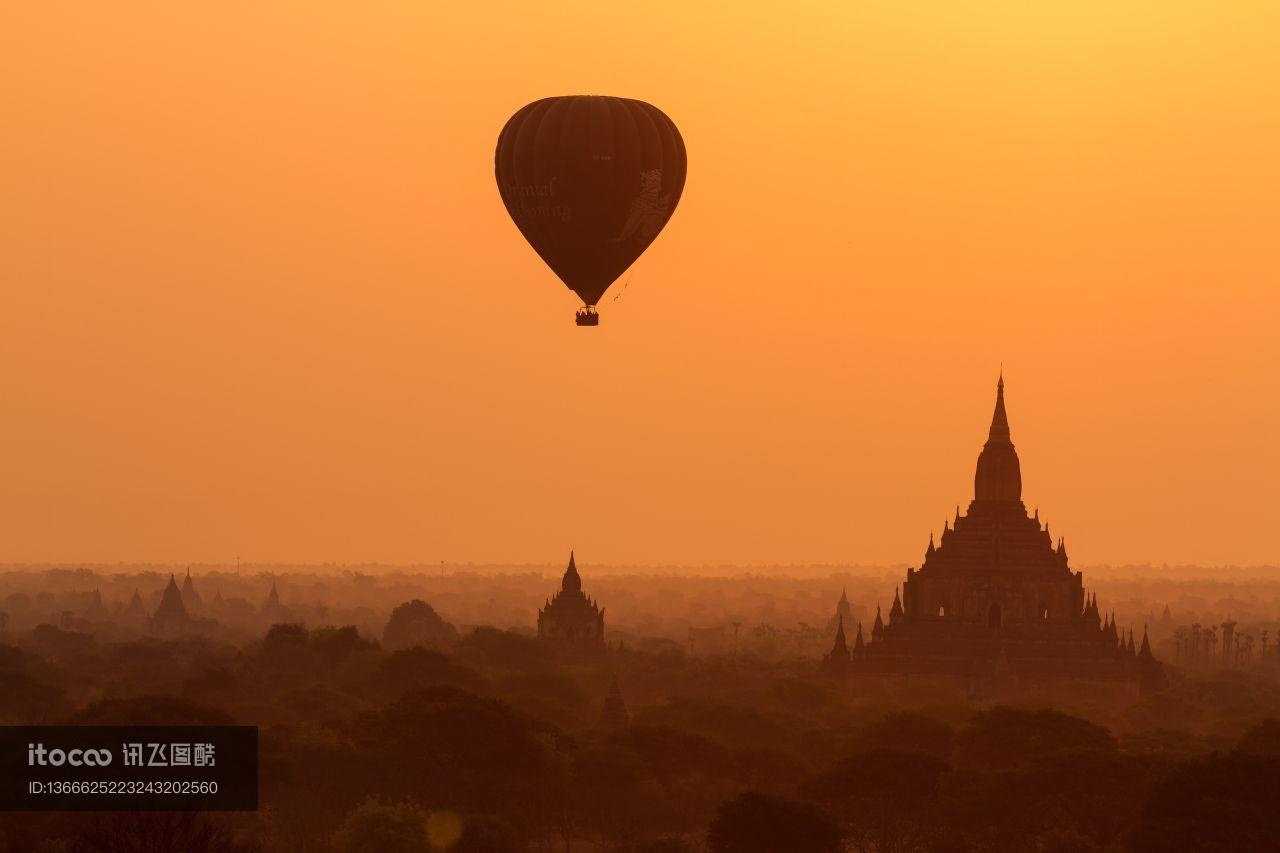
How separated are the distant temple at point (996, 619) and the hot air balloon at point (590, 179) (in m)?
46.8

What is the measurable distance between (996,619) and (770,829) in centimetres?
5718

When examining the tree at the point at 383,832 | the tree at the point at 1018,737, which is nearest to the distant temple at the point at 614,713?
the tree at the point at 1018,737

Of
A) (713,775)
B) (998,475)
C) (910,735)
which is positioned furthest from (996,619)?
(713,775)

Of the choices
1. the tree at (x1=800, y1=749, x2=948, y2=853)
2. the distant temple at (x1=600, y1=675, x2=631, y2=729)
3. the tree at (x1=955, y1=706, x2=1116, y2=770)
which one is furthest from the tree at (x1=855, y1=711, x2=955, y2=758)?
the distant temple at (x1=600, y1=675, x2=631, y2=729)

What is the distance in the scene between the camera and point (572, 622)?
588 feet

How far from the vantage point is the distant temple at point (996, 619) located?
130750 millimetres

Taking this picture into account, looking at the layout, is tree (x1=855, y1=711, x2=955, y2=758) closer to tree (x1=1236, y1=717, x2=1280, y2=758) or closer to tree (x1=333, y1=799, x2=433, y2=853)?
tree (x1=1236, y1=717, x2=1280, y2=758)

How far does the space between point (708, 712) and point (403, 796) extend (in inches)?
1153

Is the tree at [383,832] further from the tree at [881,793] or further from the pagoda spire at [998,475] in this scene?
the pagoda spire at [998,475]

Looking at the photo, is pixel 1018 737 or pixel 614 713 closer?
pixel 1018 737

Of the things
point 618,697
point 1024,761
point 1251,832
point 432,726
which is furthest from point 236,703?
point 1251,832

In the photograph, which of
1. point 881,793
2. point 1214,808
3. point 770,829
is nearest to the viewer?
point 770,829

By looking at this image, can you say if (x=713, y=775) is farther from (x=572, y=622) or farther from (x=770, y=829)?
(x=572, y=622)

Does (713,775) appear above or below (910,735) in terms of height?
below
